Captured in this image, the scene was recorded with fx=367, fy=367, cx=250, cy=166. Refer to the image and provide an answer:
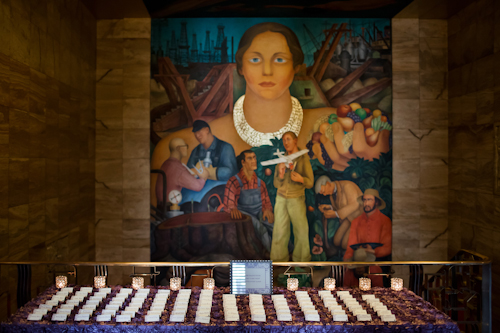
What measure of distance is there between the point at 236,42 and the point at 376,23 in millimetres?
2322

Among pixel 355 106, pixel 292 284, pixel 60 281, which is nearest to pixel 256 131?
pixel 355 106

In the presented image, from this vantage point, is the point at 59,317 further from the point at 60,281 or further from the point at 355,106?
the point at 355,106

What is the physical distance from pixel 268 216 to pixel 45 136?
134 inches

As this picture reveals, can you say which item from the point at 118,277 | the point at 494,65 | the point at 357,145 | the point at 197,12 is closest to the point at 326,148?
the point at 357,145

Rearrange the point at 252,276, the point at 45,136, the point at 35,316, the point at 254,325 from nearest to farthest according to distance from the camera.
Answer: the point at 254,325, the point at 35,316, the point at 252,276, the point at 45,136

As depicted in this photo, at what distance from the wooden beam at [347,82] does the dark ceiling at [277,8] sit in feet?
2.64

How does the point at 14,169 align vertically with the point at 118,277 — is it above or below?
above

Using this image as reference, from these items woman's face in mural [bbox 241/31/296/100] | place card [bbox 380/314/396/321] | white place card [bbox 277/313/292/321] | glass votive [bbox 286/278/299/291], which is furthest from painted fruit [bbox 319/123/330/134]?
white place card [bbox 277/313/292/321]

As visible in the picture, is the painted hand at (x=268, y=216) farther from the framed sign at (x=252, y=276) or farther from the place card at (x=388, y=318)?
the place card at (x=388, y=318)

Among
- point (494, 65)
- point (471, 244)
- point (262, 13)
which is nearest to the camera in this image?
point (494, 65)

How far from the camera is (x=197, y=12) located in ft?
19.1

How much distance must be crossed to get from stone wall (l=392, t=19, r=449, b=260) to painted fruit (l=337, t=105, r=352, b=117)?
30.7 inches

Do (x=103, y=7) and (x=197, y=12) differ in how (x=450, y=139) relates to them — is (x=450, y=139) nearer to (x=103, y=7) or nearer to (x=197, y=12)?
(x=197, y=12)

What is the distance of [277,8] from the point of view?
18.8ft
